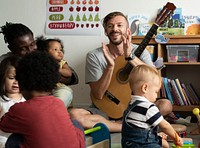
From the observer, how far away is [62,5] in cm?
305

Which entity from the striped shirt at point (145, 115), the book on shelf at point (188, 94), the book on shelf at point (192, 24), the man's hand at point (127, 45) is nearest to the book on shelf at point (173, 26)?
the book on shelf at point (192, 24)

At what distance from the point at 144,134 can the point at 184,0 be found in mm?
1670

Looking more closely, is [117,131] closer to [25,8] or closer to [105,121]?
[105,121]

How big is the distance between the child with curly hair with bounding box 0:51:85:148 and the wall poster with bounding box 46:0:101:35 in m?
1.72

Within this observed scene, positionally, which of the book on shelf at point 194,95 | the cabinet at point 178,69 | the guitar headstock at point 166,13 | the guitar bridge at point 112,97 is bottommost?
the book on shelf at point 194,95

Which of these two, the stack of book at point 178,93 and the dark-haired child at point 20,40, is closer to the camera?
the dark-haired child at point 20,40

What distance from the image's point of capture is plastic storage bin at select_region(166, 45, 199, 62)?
8.80 feet

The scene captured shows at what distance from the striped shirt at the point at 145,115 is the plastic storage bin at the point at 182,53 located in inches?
50.5

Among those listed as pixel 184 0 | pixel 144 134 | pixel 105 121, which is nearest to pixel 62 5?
pixel 184 0

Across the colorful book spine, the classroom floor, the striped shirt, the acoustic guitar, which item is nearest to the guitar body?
the acoustic guitar

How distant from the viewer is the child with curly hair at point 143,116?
1481 millimetres

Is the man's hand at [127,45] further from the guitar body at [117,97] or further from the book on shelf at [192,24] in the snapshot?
the book on shelf at [192,24]

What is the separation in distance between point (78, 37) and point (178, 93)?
96 cm

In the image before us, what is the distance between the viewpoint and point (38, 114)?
121 centimetres
